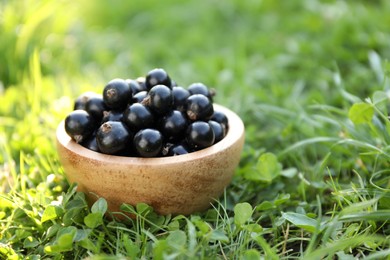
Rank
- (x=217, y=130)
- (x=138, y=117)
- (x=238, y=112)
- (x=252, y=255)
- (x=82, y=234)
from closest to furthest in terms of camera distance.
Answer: (x=252, y=255), (x=82, y=234), (x=138, y=117), (x=217, y=130), (x=238, y=112)

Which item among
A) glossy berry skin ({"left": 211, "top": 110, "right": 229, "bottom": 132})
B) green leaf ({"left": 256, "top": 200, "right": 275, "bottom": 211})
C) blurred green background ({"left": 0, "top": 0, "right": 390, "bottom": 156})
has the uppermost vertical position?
glossy berry skin ({"left": 211, "top": 110, "right": 229, "bottom": 132})

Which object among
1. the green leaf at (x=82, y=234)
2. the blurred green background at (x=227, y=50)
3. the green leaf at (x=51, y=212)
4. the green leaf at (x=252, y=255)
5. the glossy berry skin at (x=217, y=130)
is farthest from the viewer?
the blurred green background at (x=227, y=50)

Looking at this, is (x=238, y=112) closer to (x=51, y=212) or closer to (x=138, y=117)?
(x=138, y=117)

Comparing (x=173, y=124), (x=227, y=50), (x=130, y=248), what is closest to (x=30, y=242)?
(x=130, y=248)

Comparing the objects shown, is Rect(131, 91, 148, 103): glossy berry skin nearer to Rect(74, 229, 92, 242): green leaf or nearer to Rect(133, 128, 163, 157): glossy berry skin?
Rect(133, 128, 163, 157): glossy berry skin

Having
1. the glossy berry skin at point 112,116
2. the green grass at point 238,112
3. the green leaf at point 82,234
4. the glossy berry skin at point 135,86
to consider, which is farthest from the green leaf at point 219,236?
the glossy berry skin at point 135,86

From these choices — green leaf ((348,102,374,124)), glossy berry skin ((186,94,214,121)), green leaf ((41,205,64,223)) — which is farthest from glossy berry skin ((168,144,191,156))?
green leaf ((348,102,374,124))

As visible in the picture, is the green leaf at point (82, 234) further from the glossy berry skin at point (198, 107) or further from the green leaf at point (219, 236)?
the glossy berry skin at point (198, 107)
